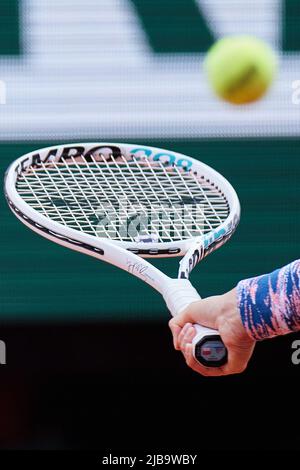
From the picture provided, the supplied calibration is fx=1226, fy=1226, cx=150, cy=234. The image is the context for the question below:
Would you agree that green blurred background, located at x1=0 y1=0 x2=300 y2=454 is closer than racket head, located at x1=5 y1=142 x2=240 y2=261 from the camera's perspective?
No

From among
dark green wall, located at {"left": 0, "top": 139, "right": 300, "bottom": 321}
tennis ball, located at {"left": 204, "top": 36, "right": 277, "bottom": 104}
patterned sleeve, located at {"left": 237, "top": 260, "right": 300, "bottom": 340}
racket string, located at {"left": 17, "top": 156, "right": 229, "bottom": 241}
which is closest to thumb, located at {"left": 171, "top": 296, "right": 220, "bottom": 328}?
patterned sleeve, located at {"left": 237, "top": 260, "right": 300, "bottom": 340}

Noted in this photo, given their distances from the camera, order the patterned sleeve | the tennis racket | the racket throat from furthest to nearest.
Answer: the tennis racket → the racket throat → the patterned sleeve

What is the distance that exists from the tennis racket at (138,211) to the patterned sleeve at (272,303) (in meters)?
0.57

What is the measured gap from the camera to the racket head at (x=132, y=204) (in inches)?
106

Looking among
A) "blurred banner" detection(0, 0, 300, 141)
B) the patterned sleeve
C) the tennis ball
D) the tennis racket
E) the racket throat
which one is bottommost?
the patterned sleeve

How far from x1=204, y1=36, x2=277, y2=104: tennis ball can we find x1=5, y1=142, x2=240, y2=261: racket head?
7.7 inches

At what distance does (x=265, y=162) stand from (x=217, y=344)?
5.59ft

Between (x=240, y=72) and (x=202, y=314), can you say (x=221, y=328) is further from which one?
(x=240, y=72)

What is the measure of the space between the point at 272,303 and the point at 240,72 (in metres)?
1.31

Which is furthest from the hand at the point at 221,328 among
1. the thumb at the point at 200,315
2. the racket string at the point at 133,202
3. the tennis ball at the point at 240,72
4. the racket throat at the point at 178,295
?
the tennis ball at the point at 240,72

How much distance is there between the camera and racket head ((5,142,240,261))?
106 inches

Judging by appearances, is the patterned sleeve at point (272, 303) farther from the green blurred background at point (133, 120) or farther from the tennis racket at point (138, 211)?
the green blurred background at point (133, 120)

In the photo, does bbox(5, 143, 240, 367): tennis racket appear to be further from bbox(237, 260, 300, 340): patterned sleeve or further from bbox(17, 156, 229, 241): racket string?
bbox(237, 260, 300, 340): patterned sleeve

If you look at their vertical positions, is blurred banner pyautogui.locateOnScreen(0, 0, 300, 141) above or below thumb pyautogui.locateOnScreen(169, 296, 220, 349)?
above
